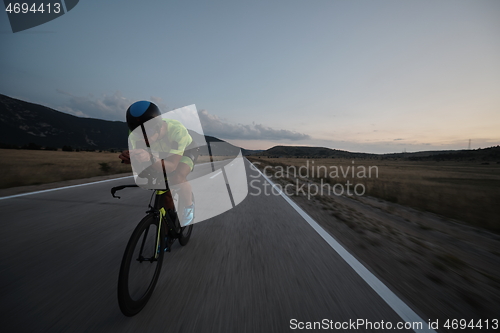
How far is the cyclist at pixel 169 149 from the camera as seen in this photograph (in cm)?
245

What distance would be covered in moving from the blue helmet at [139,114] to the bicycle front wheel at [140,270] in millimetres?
999

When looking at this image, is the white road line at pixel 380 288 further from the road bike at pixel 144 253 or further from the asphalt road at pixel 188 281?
the road bike at pixel 144 253

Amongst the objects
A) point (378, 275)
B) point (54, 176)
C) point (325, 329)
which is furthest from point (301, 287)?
point (54, 176)

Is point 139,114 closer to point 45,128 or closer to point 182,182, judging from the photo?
point 182,182

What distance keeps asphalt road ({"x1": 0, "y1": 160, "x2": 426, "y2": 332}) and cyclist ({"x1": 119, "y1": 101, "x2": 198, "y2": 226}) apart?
34.0 inches

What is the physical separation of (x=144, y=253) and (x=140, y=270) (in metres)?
0.17

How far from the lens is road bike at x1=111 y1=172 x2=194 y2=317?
1851mm

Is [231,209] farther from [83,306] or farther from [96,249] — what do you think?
[83,306]

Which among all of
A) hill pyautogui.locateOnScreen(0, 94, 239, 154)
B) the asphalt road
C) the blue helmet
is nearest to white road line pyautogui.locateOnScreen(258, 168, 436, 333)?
the asphalt road

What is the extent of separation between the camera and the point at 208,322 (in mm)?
1896

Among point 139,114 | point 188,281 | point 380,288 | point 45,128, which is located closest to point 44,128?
point 45,128

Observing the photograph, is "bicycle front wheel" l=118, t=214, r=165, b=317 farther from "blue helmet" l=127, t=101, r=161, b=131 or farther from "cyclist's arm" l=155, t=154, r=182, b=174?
"blue helmet" l=127, t=101, r=161, b=131

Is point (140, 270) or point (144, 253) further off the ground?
point (144, 253)

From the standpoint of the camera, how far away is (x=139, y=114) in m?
2.45
